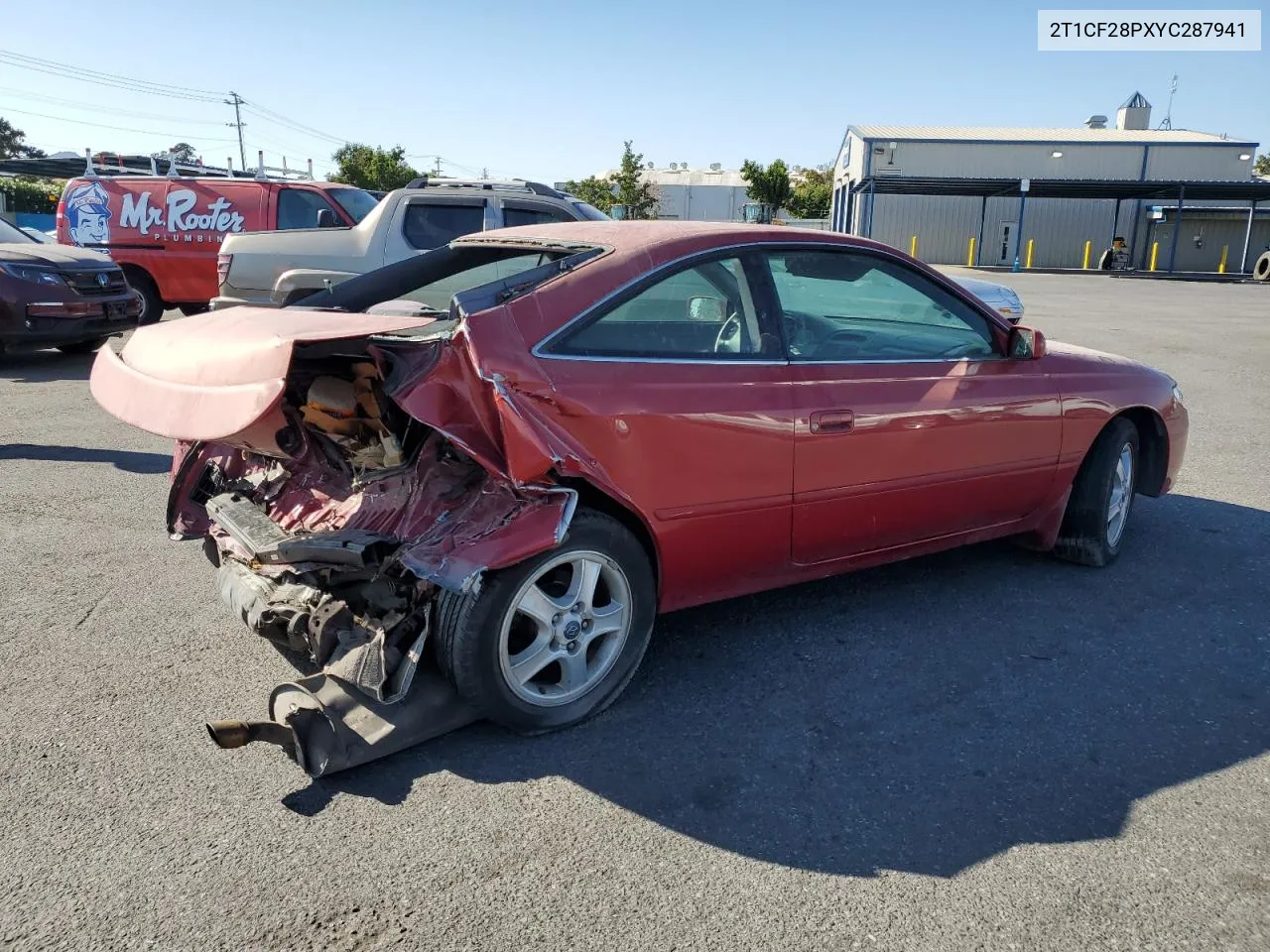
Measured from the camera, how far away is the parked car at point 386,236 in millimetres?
9305

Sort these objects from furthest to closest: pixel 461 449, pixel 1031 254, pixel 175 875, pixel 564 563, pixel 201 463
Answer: pixel 1031 254 < pixel 201 463 < pixel 564 563 < pixel 461 449 < pixel 175 875

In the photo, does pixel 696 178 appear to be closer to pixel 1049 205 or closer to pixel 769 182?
pixel 769 182

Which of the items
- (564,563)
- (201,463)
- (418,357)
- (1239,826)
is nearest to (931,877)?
(1239,826)

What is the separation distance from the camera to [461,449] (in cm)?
300

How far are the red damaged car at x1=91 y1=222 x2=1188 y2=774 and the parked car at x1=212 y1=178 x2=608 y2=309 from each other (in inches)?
206

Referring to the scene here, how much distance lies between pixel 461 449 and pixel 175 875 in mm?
1389

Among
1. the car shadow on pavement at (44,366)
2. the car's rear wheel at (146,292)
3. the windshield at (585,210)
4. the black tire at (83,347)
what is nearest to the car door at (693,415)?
the windshield at (585,210)

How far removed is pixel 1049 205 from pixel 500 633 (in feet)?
156

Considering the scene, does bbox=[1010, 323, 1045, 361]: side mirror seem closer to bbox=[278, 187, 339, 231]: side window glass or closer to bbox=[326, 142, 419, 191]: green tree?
bbox=[278, 187, 339, 231]: side window glass

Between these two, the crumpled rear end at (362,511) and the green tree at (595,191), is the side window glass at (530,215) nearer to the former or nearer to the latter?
the crumpled rear end at (362,511)

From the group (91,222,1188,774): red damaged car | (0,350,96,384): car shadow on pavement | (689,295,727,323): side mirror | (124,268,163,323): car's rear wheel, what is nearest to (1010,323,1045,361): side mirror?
(91,222,1188,774): red damaged car

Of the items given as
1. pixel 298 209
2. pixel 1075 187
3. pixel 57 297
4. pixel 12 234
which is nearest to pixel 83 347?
pixel 12 234

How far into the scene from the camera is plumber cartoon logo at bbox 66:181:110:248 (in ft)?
43.4

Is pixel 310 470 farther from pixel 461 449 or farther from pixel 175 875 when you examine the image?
pixel 175 875
